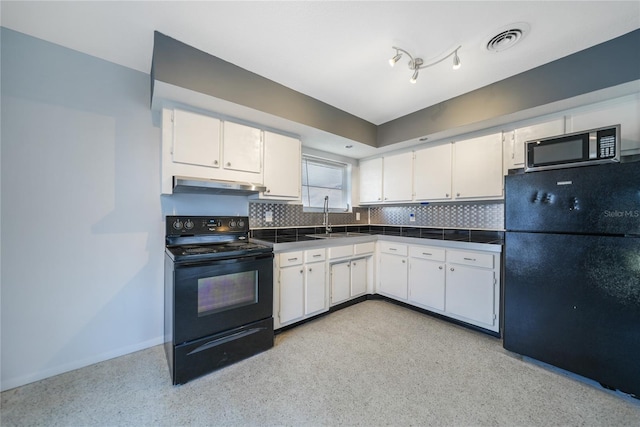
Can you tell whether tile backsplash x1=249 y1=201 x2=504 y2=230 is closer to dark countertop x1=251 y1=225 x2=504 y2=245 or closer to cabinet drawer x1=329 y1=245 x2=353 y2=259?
dark countertop x1=251 y1=225 x2=504 y2=245

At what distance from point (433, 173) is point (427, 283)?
1.35 m

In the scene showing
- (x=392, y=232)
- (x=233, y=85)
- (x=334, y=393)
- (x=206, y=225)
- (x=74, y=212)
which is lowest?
(x=334, y=393)

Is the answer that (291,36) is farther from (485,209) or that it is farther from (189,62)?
(485,209)

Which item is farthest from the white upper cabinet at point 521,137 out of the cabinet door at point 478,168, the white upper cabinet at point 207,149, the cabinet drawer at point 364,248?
the white upper cabinet at point 207,149

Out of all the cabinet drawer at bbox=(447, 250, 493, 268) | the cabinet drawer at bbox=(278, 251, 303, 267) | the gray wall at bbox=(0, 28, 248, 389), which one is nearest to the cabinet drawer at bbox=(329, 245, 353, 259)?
the cabinet drawer at bbox=(278, 251, 303, 267)

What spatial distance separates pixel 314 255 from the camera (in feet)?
8.72

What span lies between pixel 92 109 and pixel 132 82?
15.4 inches

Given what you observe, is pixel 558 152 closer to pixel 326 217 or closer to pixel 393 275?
pixel 393 275

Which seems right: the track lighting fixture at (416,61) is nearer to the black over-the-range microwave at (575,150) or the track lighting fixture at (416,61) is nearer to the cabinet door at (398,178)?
the black over-the-range microwave at (575,150)

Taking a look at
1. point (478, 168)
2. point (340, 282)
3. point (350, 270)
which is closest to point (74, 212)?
point (340, 282)

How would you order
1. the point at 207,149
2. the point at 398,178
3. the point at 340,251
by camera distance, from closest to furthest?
the point at 207,149 → the point at 340,251 → the point at 398,178

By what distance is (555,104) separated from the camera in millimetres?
2029

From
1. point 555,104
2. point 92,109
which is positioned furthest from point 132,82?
point 555,104

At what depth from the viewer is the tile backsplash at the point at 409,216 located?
9.27 ft
